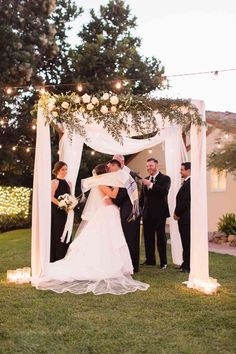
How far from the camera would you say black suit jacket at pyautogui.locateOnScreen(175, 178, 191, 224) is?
25.4 feet

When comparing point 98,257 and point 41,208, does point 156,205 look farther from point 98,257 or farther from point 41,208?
point 41,208

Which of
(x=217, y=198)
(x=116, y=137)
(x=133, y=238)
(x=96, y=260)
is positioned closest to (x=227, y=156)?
(x=217, y=198)

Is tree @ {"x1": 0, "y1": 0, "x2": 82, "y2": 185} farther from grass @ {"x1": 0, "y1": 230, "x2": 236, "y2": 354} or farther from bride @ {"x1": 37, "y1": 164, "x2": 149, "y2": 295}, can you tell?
grass @ {"x1": 0, "y1": 230, "x2": 236, "y2": 354}

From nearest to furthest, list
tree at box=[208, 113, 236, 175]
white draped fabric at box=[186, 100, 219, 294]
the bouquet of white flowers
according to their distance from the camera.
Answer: white draped fabric at box=[186, 100, 219, 294] < the bouquet of white flowers < tree at box=[208, 113, 236, 175]

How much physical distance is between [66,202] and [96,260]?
1189 mm

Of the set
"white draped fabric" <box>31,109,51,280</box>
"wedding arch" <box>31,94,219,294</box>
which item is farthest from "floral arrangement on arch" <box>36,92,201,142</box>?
"white draped fabric" <box>31,109,51,280</box>

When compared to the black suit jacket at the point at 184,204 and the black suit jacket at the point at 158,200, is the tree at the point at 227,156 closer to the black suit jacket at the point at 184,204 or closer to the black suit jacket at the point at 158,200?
the black suit jacket at the point at 158,200

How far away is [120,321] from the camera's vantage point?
471 centimetres

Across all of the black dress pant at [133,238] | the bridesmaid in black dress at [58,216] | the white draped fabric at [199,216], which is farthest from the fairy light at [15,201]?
the white draped fabric at [199,216]

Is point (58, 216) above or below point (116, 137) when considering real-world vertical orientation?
below

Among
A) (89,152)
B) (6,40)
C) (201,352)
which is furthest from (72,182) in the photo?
(89,152)

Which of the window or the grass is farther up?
the window

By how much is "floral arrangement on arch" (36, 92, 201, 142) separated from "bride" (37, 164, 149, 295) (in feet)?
2.78

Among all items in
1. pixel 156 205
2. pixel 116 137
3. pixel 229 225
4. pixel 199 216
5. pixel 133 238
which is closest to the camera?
pixel 199 216
